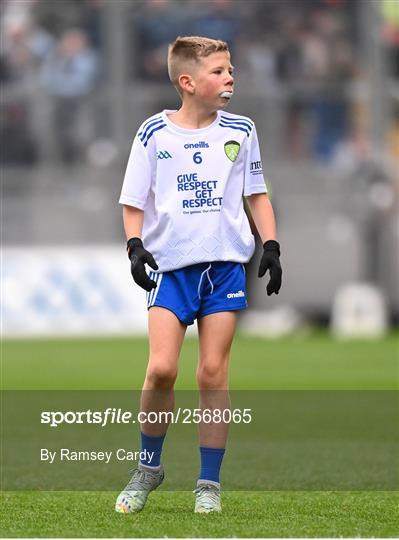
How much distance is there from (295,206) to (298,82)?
1.73m

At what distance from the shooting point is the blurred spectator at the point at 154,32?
19.3 m

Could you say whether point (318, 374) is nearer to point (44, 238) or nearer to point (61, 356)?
point (61, 356)

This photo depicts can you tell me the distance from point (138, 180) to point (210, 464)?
125 centimetres

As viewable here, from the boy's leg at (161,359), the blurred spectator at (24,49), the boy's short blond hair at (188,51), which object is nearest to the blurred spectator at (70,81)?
the blurred spectator at (24,49)

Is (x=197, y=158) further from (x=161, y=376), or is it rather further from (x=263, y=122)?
(x=263, y=122)

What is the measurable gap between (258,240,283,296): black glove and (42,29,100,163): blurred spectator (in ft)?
42.8

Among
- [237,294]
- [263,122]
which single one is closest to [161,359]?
[237,294]

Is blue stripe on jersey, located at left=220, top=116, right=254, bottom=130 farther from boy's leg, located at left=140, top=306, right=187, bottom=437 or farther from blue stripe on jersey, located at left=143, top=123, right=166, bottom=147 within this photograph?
boy's leg, located at left=140, top=306, right=187, bottom=437

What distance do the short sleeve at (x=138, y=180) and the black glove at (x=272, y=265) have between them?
57 centimetres

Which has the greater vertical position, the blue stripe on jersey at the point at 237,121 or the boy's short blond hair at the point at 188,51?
the boy's short blond hair at the point at 188,51

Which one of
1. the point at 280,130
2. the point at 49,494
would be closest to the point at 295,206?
the point at 280,130

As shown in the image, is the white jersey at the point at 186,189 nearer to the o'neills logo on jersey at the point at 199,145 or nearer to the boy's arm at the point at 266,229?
the o'neills logo on jersey at the point at 199,145

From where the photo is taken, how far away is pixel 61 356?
15.1 m

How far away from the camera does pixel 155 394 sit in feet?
19.7
